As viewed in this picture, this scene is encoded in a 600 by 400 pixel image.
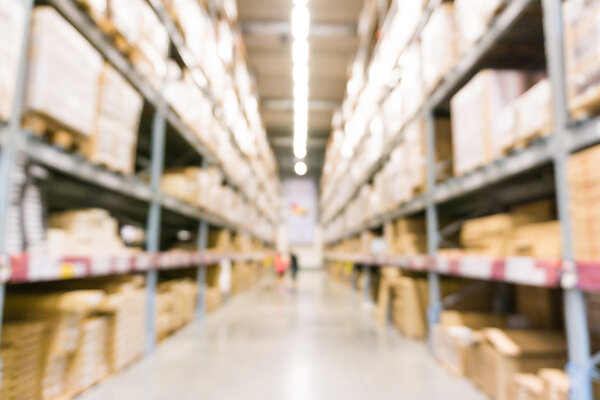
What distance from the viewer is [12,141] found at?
175cm

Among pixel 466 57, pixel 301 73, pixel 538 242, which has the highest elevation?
pixel 301 73

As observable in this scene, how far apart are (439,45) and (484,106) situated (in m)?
0.95

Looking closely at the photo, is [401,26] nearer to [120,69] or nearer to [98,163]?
[120,69]

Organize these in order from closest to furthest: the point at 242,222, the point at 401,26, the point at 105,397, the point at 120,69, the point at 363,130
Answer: the point at 105,397 → the point at 120,69 → the point at 401,26 → the point at 363,130 → the point at 242,222

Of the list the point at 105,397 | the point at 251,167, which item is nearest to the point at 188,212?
the point at 105,397

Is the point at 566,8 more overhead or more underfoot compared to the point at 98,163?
more overhead

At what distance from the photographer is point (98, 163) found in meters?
2.50

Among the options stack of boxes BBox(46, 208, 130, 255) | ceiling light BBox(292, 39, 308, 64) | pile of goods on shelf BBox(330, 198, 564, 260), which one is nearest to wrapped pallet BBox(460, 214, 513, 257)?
pile of goods on shelf BBox(330, 198, 564, 260)

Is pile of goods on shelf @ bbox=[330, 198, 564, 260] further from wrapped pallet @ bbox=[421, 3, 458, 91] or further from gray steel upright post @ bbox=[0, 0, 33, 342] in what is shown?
gray steel upright post @ bbox=[0, 0, 33, 342]

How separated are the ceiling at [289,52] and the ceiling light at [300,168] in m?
4.32

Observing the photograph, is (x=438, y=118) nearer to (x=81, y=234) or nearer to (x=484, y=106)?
(x=484, y=106)

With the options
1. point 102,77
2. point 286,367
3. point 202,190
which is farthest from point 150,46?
point 286,367

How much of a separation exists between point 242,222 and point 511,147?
6.77m

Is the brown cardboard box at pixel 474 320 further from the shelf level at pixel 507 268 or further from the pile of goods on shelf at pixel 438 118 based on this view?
the pile of goods on shelf at pixel 438 118
